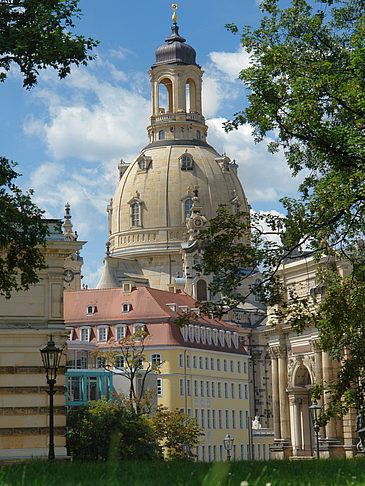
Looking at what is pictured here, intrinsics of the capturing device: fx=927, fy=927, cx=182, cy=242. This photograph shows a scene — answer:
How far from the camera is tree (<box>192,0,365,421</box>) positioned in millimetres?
23875

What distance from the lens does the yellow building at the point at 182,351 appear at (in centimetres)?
9462

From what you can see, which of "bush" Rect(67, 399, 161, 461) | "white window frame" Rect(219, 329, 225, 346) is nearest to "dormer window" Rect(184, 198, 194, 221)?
"white window frame" Rect(219, 329, 225, 346)

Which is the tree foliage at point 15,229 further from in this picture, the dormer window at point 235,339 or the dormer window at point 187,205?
the dormer window at point 187,205

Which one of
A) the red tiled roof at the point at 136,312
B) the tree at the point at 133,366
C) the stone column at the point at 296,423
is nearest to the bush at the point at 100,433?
the tree at the point at 133,366

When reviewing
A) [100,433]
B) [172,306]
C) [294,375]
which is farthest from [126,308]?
[100,433]

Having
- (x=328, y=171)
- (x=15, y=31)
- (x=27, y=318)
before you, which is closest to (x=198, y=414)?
(x=27, y=318)

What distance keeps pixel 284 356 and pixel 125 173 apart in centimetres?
8324

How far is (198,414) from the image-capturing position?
314 ft

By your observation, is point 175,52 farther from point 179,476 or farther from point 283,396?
point 179,476

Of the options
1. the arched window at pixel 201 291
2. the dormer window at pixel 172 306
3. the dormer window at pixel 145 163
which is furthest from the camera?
the dormer window at pixel 145 163

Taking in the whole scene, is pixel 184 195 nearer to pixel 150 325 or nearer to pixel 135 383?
pixel 150 325

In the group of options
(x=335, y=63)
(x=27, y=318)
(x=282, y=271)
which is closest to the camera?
(x=335, y=63)

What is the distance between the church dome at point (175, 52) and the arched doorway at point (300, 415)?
3864 inches

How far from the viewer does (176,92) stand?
15575cm
